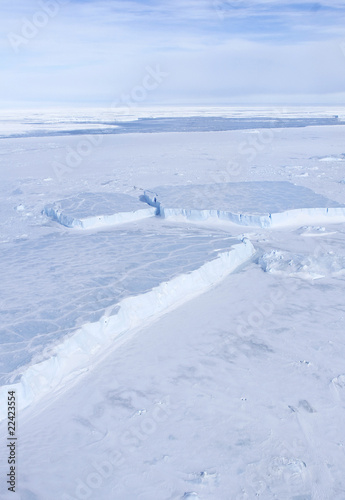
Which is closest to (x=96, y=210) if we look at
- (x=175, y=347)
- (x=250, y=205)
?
(x=250, y=205)

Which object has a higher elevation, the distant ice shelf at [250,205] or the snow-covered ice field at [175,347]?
the distant ice shelf at [250,205]

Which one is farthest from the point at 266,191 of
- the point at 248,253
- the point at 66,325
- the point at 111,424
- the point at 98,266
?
the point at 111,424

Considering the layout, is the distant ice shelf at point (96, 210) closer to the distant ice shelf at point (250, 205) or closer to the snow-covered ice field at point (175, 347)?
the snow-covered ice field at point (175, 347)

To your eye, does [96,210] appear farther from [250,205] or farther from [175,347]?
[175,347]

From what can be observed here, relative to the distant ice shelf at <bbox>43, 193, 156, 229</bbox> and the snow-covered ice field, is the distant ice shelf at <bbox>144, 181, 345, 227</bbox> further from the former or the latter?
the distant ice shelf at <bbox>43, 193, 156, 229</bbox>

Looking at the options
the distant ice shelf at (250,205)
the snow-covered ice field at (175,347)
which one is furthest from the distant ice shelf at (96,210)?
the distant ice shelf at (250,205)
